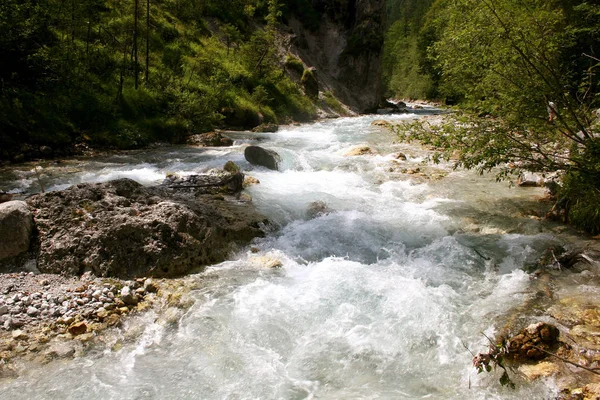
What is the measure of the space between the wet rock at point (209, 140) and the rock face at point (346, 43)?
2637 cm

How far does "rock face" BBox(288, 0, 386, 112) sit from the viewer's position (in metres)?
43.3

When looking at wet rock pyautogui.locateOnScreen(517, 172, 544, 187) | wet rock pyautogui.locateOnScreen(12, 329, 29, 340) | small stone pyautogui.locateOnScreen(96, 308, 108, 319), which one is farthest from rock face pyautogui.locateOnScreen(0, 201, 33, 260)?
wet rock pyautogui.locateOnScreen(517, 172, 544, 187)

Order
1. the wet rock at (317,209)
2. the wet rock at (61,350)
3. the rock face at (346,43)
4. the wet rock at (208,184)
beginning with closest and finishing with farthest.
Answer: the wet rock at (61,350) → the wet rock at (317,209) → the wet rock at (208,184) → the rock face at (346,43)

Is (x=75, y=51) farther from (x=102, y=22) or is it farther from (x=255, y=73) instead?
(x=255, y=73)

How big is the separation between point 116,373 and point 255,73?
1113 inches

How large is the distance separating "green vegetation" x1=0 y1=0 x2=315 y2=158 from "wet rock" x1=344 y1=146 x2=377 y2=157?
26.3ft

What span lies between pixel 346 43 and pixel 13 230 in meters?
43.8

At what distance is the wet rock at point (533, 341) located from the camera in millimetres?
4480

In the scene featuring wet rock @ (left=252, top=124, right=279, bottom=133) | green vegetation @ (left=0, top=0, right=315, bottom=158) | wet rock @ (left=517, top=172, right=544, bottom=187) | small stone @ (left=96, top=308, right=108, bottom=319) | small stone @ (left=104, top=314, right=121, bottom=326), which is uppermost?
green vegetation @ (left=0, top=0, right=315, bottom=158)

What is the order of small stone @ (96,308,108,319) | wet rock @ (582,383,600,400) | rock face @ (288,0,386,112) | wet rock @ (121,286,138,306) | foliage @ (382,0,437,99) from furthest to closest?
foliage @ (382,0,437,99) → rock face @ (288,0,386,112) → wet rock @ (121,286,138,306) → small stone @ (96,308,108,319) → wet rock @ (582,383,600,400)

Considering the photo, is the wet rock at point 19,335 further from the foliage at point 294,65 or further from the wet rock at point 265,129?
the foliage at point 294,65

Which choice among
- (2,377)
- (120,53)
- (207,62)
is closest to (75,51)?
(120,53)

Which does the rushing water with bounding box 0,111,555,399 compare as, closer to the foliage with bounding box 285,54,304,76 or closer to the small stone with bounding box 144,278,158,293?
the small stone with bounding box 144,278,158,293

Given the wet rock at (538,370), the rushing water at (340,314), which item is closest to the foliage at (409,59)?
the rushing water at (340,314)
